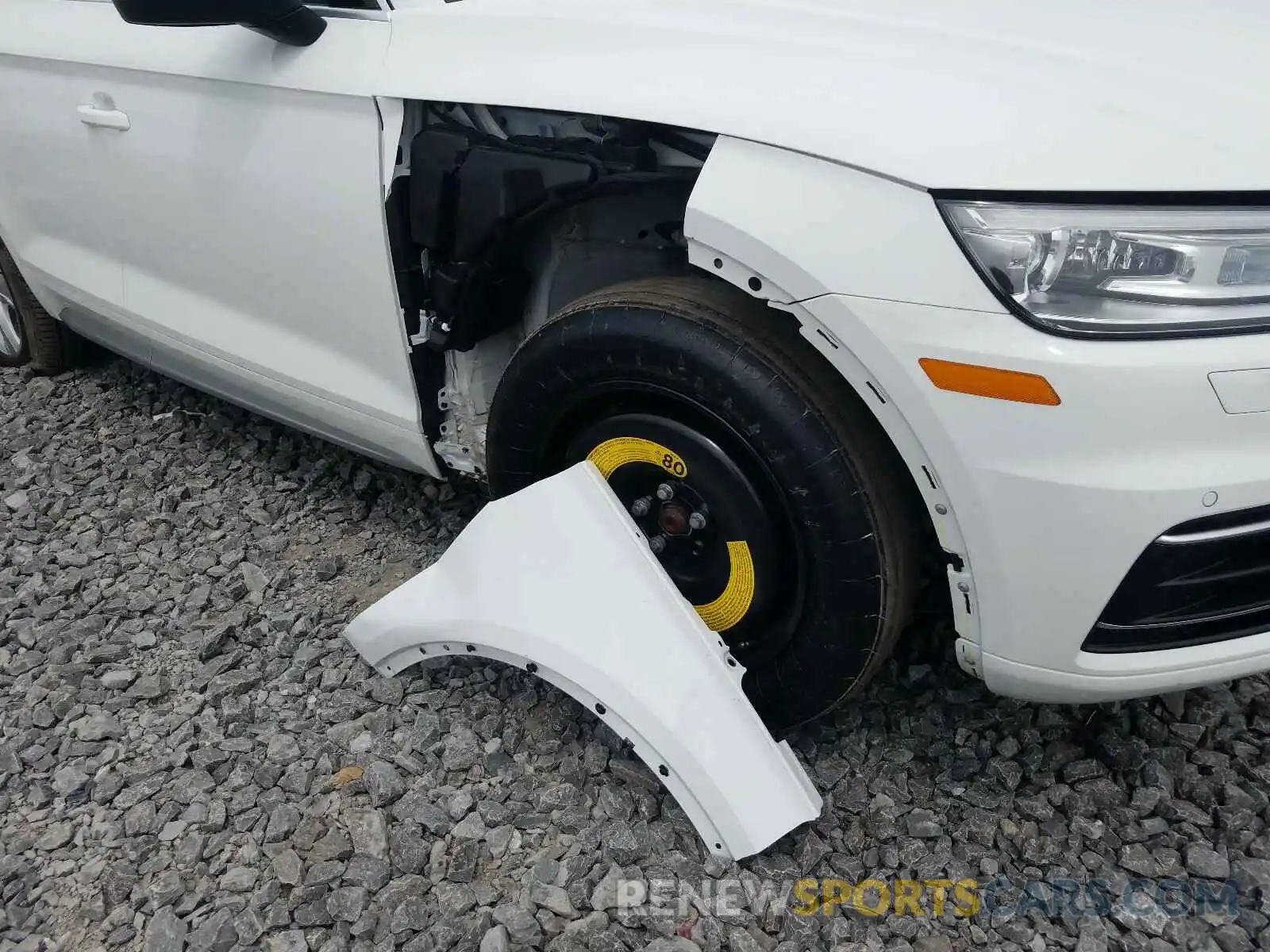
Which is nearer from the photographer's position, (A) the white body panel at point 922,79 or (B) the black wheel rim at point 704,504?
(A) the white body panel at point 922,79

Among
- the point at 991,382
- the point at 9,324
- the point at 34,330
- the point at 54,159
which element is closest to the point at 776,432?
the point at 991,382

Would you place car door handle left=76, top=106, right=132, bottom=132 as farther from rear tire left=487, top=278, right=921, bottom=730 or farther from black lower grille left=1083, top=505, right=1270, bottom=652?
black lower grille left=1083, top=505, right=1270, bottom=652

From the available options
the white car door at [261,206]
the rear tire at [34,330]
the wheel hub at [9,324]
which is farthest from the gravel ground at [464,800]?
the wheel hub at [9,324]

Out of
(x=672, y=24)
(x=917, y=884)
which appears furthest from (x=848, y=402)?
(x=917, y=884)

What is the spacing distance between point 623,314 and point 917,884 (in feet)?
3.66

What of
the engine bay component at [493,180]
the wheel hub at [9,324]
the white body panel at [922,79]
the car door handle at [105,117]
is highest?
the white body panel at [922,79]

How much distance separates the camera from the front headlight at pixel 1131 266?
142 cm

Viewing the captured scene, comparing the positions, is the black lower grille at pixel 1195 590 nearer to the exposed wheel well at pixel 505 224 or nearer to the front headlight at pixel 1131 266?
the front headlight at pixel 1131 266

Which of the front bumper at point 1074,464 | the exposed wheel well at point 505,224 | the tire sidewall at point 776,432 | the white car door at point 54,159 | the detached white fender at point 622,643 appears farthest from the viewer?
the white car door at point 54,159

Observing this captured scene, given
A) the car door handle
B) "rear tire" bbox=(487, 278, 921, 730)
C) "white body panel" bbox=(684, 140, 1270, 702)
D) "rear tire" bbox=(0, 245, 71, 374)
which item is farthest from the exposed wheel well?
"rear tire" bbox=(0, 245, 71, 374)

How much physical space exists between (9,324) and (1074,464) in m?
3.81

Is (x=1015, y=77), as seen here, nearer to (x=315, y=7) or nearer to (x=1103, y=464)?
(x=1103, y=464)

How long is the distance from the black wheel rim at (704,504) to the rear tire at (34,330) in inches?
102

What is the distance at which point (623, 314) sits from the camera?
1.83 meters
